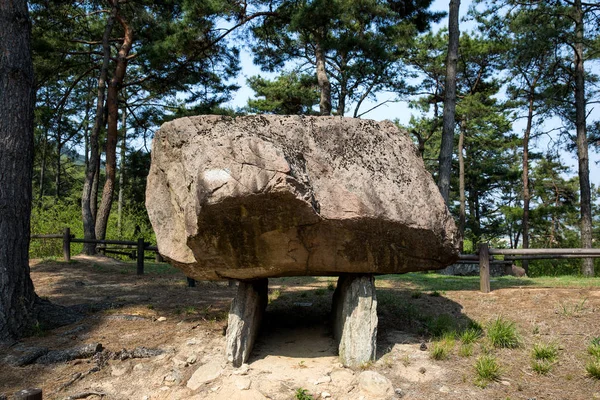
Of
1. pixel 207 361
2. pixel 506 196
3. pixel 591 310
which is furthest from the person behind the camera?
pixel 506 196

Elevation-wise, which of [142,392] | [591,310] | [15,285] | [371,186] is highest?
[371,186]

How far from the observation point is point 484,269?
7223mm

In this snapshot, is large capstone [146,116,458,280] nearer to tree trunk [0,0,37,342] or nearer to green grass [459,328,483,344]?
green grass [459,328,483,344]

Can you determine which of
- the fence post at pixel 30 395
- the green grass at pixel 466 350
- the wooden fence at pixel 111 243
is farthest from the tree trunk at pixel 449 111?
the fence post at pixel 30 395

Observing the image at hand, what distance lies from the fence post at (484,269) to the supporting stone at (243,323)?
12.7 feet

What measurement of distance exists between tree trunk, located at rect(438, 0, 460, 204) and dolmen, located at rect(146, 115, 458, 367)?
4957mm

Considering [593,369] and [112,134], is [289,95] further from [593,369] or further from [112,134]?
[593,369]

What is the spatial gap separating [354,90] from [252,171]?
50.5ft

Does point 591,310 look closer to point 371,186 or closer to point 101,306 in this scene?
point 371,186

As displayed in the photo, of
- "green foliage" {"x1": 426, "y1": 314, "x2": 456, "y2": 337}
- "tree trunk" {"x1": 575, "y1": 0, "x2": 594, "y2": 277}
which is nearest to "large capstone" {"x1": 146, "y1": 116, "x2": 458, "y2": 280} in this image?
"green foliage" {"x1": 426, "y1": 314, "x2": 456, "y2": 337}

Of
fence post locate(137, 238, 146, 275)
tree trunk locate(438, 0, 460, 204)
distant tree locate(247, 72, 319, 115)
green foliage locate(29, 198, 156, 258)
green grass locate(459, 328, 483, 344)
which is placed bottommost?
green grass locate(459, 328, 483, 344)

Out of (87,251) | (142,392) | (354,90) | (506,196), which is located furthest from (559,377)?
(506,196)

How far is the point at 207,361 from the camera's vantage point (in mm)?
4730

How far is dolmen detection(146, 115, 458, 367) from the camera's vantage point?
→ 12.5 ft
